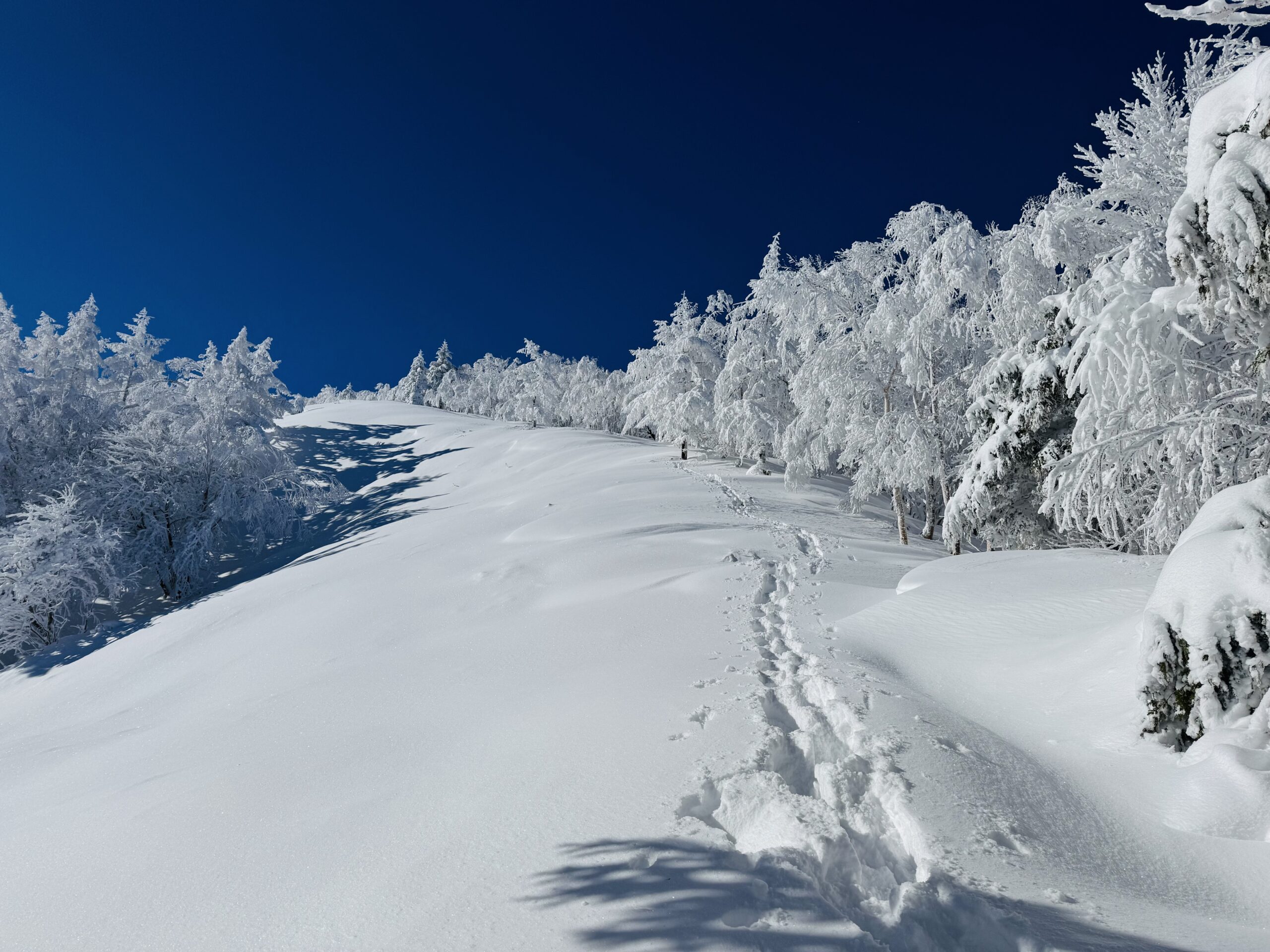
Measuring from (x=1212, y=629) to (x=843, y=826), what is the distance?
213 cm

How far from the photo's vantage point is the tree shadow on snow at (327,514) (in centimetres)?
1395

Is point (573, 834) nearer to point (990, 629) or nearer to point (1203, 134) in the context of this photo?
point (990, 629)

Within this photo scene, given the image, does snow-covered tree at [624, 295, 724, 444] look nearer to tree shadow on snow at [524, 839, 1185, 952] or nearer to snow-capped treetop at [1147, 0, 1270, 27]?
snow-capped treetop at [1147, 0, 1270, 27]

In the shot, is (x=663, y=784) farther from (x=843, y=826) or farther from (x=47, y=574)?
(x=47, y=574)

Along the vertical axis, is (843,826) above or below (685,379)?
below

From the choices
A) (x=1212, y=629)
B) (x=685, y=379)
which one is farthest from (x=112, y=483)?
(x=1212, y=629)

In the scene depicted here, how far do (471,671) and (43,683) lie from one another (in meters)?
10.6

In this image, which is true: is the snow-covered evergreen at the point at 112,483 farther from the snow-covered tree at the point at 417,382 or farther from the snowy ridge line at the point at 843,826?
the snow-covered tree at the point at 417,382

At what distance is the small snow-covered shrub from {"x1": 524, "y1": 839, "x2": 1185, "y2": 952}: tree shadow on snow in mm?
1598

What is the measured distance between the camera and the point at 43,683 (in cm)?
1108

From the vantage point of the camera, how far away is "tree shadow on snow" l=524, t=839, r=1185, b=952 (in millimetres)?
2100

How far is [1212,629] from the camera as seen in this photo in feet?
9.95

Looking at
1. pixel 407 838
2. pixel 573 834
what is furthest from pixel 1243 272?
pixel 407 838

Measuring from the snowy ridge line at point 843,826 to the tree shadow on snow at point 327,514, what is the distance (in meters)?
15.2
